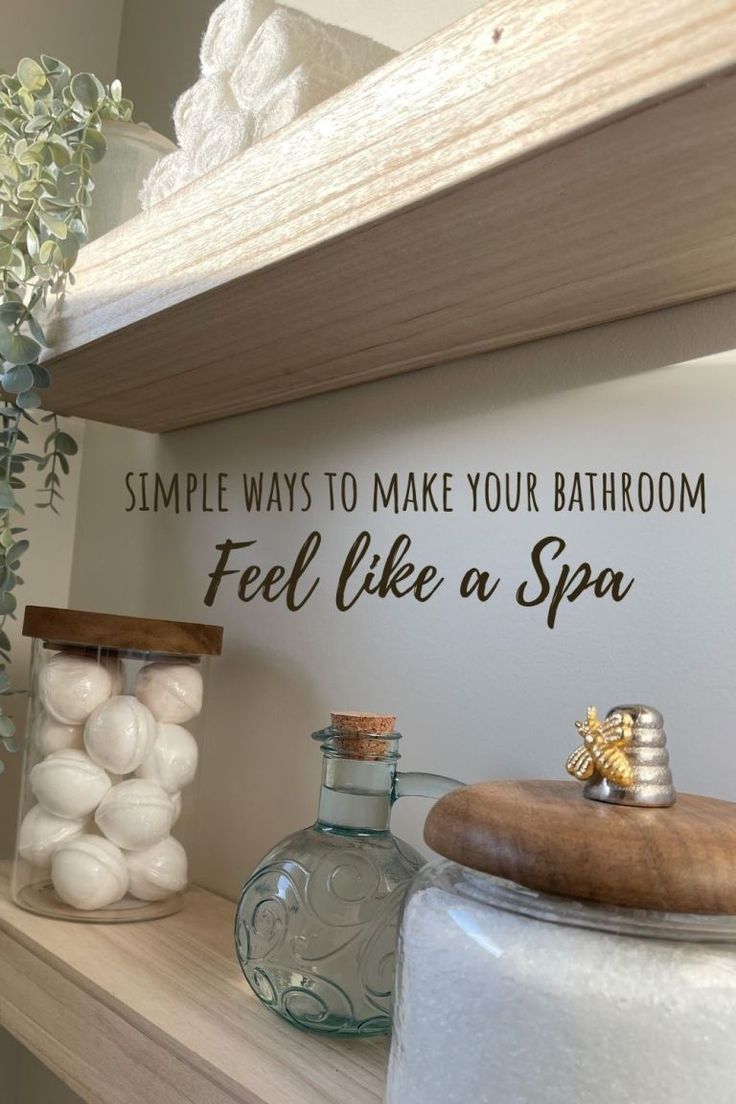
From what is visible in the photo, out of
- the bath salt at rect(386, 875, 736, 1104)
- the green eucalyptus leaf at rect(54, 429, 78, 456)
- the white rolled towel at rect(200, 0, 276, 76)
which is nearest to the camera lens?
the bath salt at rect(386, 875, 736, 1104)

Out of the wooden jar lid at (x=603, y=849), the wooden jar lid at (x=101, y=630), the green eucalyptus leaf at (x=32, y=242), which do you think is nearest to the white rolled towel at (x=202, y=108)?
the green eucalyptus leaf at (x=32, y=242)

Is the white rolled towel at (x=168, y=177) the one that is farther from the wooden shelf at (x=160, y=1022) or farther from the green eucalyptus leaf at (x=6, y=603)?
the wooden shelf at (x=160, y=1022)

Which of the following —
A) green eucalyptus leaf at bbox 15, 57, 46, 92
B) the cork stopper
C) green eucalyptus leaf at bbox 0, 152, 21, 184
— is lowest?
the cork stopper

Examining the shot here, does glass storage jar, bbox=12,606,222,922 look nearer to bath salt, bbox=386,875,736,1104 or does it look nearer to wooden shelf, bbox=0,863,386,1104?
wooden shelf, bbox=0,863,386,1104

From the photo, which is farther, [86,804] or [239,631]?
[239,631]

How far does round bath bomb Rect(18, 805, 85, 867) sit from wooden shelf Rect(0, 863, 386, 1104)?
40 millimetres

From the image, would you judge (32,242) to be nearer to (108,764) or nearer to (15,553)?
(15,553)

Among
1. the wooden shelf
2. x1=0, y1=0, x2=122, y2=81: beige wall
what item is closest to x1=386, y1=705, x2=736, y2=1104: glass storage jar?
the wooden shelf

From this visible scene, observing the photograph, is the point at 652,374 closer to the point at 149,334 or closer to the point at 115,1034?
the point at 149,334

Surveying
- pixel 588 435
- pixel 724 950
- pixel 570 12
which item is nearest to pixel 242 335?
pixel 588 435

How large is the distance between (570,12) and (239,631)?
0.53m

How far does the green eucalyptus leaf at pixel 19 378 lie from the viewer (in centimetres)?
63

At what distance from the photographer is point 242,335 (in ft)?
1.88

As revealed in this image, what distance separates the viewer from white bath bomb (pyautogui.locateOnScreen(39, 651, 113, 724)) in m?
0.65
